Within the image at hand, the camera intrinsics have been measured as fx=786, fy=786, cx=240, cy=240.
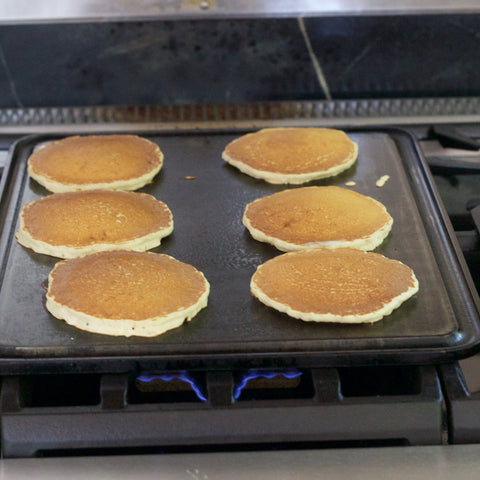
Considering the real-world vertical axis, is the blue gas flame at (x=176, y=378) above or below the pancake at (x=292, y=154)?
below

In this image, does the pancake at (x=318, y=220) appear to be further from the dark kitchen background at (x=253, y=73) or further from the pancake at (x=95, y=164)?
the pancake at (x=95, y=164)

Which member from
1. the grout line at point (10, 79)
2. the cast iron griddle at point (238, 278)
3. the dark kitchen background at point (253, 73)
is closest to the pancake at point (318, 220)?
the cast iron griddle at point (238, 278)

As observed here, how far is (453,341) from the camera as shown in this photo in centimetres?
156

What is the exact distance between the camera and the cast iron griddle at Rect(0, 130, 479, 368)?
5.00 ft

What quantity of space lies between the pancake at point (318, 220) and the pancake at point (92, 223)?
237 mm

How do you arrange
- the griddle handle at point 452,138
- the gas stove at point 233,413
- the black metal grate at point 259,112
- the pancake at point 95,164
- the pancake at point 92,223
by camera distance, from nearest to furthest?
the gas stove at point 233,413 → the pancake at point 92,223 → the pancake at point 95,164 → the griddle handle at point 452,138 → the black metal grate at point 259,112

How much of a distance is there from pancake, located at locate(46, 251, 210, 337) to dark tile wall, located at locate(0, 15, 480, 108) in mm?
856

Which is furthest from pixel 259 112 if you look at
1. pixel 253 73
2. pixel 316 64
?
pixel 316 64

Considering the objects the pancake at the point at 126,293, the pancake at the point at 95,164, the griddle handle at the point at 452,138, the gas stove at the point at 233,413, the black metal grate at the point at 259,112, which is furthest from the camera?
the black metal grate at the point at 259,112

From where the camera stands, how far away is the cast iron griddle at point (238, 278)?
1.53 metres

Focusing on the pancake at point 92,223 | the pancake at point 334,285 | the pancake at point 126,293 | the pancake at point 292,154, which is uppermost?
the pancake at point 334,285

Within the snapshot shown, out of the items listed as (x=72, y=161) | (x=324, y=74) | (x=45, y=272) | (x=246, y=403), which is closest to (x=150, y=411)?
(x=246, y=403)

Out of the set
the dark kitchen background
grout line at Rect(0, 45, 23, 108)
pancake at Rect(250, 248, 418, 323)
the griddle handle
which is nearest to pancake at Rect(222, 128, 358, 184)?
the dark kitchen background

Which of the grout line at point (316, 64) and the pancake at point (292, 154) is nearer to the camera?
the pancake at point (292, 154)
